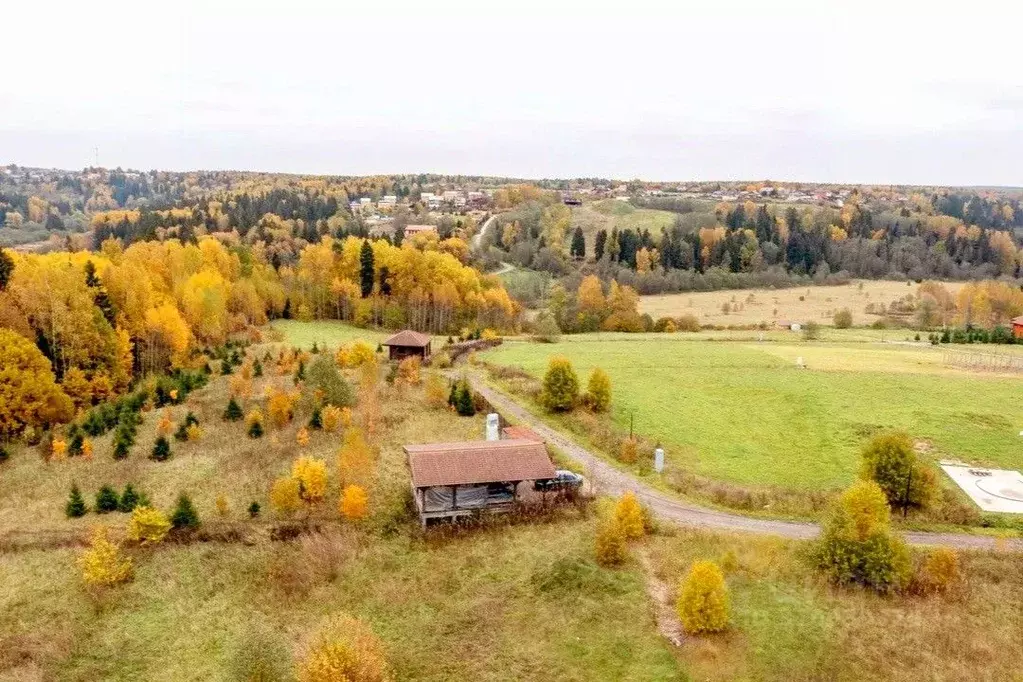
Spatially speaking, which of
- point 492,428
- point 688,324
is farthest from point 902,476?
point 688,324

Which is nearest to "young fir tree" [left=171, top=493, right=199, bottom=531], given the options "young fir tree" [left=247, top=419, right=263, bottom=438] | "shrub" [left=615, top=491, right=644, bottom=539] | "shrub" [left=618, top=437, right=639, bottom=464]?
"young fir tree" [left=247, top=419, right=263, bottom=438]

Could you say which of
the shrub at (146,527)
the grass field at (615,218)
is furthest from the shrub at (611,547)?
the grass field at (615,218)

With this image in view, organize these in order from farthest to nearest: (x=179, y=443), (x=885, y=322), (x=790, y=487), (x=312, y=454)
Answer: (x=885, y=322) < (x=179, y=443) < (x=312, y=454) < (x=790, y=487)

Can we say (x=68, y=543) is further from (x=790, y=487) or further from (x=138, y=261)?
(x=138, y=261)

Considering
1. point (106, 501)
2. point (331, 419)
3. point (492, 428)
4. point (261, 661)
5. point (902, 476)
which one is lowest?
point (261, 661)

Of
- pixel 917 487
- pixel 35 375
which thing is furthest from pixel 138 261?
pixel 917 487

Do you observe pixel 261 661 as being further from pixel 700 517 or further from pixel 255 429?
pixel 255 429

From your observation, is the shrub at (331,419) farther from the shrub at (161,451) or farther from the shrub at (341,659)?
the shrub at (341,659)

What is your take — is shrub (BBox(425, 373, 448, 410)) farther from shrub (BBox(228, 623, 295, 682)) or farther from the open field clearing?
shrub (BBox(228, 623, 295, 682))
